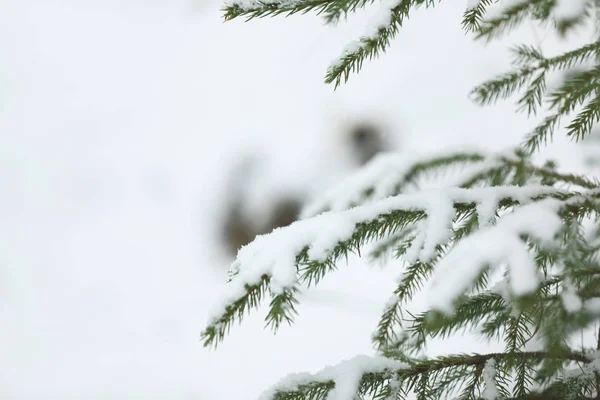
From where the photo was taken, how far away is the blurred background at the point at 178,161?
279 centimetres

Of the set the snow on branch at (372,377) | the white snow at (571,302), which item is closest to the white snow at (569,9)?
the white snow at (571,302)

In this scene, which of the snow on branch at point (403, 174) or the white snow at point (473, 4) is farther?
the snow on branch at point (403, 174)

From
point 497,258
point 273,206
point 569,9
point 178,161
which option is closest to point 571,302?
point 497,258

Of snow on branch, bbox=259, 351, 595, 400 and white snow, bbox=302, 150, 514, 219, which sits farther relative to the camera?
white snow, bbox=302, 150, 514, 219

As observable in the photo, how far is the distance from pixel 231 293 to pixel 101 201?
3043mm

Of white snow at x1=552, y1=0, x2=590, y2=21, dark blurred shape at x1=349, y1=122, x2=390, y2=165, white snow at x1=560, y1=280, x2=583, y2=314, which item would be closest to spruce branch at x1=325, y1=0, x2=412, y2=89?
white snow at x1=552, y1=0, x2=590, y2=21

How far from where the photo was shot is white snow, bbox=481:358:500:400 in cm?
94

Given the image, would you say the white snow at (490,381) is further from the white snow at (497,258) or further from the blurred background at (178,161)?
the blurred background at (178,161)

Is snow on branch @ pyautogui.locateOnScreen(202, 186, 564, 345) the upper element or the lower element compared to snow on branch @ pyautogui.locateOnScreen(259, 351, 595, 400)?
upper

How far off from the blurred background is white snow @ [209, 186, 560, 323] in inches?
72.3

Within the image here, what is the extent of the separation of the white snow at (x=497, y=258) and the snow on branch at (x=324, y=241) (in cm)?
17

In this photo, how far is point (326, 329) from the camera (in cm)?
288

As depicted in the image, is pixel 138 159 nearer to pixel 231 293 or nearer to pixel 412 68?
pixel 412 68

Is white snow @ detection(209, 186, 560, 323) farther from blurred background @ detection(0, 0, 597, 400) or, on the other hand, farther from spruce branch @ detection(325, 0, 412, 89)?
blurred background @ detection(0, 0, 597, 400)
